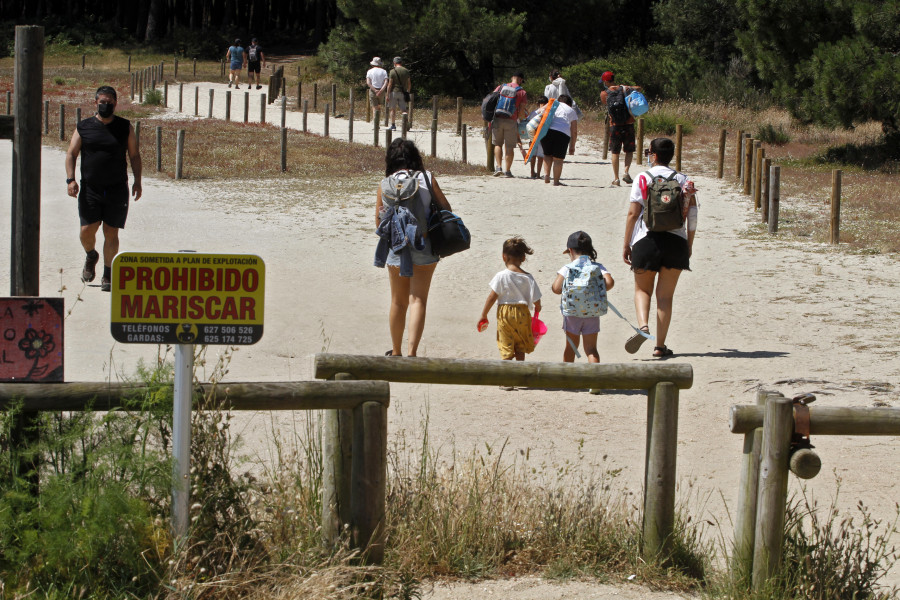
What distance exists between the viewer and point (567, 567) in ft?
15.4

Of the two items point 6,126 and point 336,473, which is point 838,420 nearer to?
point 336,473

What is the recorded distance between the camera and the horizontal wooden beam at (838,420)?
4281mm

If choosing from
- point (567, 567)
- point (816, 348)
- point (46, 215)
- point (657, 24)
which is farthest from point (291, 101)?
point (567, 567)

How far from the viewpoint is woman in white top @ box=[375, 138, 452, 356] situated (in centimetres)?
798

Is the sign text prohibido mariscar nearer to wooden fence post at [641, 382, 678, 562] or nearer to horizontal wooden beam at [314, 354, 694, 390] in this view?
horizontal wooden beam at [314, 354, 694, 390]

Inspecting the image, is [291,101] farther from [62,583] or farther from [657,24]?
[62,583]

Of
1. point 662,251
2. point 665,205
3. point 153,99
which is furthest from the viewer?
point 153,99

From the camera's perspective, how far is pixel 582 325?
27.1ft

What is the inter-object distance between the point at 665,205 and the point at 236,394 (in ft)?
16.7

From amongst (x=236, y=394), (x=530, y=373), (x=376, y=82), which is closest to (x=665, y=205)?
(x=530, y=373)

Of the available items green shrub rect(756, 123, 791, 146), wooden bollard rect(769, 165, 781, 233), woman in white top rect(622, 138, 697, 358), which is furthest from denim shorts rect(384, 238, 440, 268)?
green shrub rect(756, 123, 791, 146)

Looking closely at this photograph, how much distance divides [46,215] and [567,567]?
12125mm

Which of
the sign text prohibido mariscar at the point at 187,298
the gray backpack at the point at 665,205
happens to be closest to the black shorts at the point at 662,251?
the gray backpack at the point at 665,205

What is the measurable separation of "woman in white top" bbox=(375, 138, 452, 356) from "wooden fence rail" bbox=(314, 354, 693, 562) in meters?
3.50
